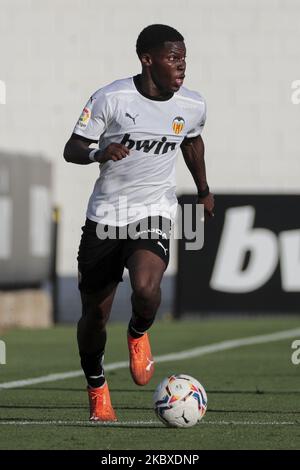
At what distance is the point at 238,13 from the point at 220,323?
5.26 metres

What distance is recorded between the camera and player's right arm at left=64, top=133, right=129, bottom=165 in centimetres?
773

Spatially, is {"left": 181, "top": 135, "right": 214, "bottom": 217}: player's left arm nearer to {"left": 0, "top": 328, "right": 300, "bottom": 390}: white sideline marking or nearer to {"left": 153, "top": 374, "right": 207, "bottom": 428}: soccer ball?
{"left": 153, "top": 374, "right": 207, "bottom": 428}: soccer ball

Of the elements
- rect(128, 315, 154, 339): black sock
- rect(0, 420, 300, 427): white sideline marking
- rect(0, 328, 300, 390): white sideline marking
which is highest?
rect(128, 315, 154, 339): black sock

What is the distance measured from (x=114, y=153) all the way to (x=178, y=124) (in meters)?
0.80

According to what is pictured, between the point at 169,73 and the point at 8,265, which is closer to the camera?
the point at 169,73

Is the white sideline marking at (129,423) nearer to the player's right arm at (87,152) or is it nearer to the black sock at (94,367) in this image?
the black sock at (94,367)

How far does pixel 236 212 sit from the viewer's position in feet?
63.1

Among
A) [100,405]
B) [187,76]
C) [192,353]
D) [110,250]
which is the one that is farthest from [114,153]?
[187,76]

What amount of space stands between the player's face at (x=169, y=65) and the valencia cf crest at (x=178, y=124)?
191 millimetres

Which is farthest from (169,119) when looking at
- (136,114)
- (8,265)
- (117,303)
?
(117,303)

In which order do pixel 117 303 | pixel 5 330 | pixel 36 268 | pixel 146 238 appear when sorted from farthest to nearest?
1. pixel 117 303
2. pixel 36 268
3. pixel 5 330
4. pixel 146 238

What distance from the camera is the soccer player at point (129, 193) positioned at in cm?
816

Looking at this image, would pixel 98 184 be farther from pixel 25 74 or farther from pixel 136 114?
pixel 25 74

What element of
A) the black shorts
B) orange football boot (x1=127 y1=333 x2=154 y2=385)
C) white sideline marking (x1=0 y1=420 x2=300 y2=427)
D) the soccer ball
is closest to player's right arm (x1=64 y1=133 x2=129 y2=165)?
the black shorts
